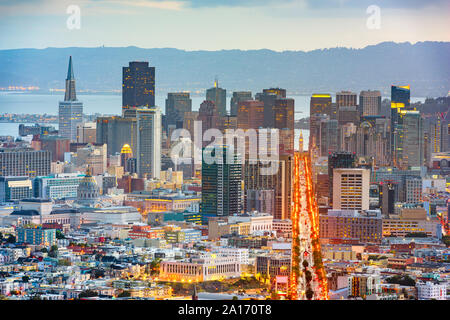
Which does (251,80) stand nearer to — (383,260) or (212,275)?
(383,260)

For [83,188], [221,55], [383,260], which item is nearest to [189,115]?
[83,188]

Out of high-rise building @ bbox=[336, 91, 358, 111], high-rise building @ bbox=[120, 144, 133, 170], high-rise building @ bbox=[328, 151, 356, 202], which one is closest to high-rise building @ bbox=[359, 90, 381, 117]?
high-rise building @ bbox=[336, 91, 358, 111]

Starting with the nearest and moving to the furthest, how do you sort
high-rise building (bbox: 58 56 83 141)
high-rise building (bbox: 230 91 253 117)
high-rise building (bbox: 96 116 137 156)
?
high-rise building (bbox: 58 56 83 141), high-rise building (bbox: 230 91 253 117), high-rise building (bbox: 96 116 137 156)

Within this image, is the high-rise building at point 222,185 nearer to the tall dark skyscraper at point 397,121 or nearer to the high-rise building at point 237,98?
the high-rise building at point 237,98

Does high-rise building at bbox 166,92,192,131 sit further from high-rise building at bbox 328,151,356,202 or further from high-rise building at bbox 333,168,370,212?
high-rise building at bbox 333,168,370,212

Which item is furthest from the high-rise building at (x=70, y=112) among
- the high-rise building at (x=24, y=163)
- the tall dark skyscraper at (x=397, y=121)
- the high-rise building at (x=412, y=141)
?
the high-rise building at (x=412, y=141)

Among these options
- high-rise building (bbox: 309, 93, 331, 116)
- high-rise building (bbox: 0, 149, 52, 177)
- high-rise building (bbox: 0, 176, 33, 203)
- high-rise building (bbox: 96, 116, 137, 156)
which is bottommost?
high-rise building (bbox: 0, 176, 33, 203)
